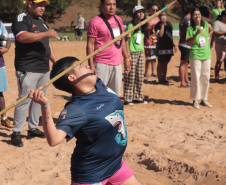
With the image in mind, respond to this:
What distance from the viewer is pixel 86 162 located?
Answer: 201 cm

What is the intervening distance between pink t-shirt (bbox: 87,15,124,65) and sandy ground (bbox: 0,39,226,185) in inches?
47.4

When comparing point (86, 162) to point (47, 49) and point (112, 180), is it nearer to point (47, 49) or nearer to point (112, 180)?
point (112, 180)

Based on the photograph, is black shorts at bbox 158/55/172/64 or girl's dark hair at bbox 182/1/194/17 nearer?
girl's dark hair at bbox 182/1/194/17

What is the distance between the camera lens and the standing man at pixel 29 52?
12.3 ft

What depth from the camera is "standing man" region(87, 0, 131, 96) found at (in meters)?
4.29

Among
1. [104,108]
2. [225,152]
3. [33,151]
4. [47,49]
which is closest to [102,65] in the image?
[47,49]

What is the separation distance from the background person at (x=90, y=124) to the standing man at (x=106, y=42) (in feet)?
7.26

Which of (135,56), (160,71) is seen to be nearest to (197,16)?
(135,56)

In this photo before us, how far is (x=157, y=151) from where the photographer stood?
392 centimetres

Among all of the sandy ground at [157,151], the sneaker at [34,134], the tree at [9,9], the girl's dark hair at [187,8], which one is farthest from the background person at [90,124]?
the tree at [9,9]

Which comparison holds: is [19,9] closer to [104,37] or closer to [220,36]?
[220,36]

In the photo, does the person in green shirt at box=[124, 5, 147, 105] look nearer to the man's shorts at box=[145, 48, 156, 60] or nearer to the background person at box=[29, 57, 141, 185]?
the man's shorts at box=[145, 48, 156, 60]

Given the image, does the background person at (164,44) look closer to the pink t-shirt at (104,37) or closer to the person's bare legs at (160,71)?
the person's bare legs at (160,71)

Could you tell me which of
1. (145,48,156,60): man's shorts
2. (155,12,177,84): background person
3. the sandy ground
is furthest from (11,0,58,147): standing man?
(145,48,156,60): man's shorts
